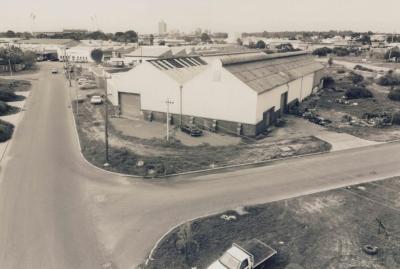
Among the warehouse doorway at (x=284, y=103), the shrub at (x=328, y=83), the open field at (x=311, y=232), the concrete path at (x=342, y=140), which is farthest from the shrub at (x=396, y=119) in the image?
the shrub at (x=328, y=83)

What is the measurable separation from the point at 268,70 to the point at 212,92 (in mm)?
12129

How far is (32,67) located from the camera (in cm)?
9956

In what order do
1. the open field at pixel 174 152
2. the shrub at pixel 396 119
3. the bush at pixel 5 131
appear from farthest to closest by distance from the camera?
the shrub at pixel 396 119 < the bush at pixel 5 131 < the open field at pixel 174 152

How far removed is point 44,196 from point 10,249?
622 centimetres

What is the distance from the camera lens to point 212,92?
39.8 meters

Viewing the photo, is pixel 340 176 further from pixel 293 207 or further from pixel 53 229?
pixel 53 229

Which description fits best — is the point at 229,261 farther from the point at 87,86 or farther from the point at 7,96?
the point at 87,86

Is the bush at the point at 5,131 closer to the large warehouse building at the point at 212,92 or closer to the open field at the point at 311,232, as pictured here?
the large warehouse building at the point at 212,92

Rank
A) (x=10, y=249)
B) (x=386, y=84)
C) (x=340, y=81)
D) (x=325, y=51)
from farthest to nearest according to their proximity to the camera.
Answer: (x=325, y=51), (x=340, y=81), (x=386, y=84), (x=10, y=249)

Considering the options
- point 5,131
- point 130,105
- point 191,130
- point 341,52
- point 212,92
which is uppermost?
point 341,52

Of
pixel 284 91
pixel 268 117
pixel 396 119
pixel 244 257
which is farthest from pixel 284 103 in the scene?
pixel 244 257

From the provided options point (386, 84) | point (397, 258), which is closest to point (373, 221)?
point (397, 258)

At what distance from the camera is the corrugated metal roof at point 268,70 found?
1566 inches

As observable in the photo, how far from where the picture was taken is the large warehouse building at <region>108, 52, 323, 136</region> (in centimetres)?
3853
